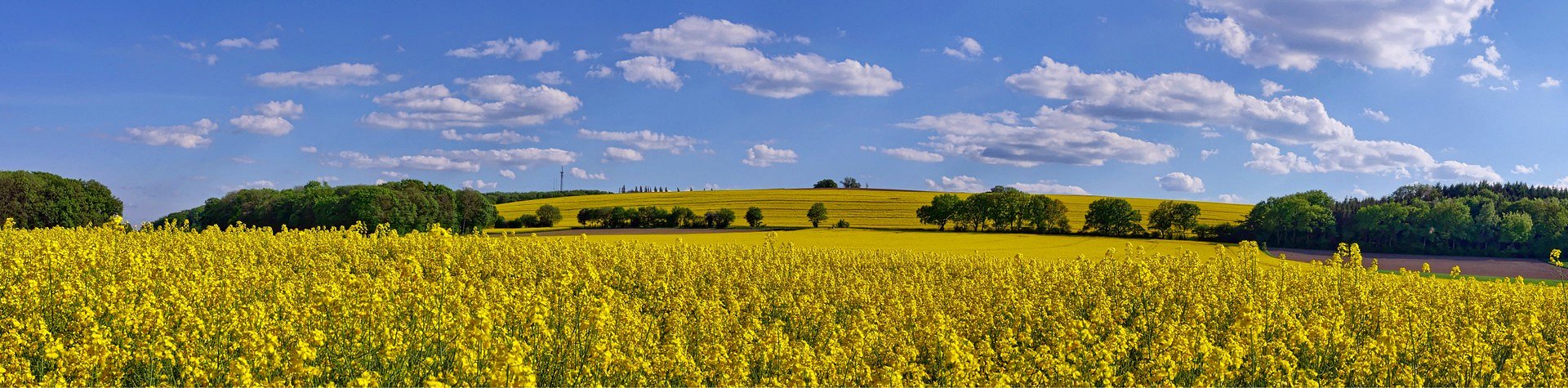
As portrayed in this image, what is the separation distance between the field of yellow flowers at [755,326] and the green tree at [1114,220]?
50.2 m

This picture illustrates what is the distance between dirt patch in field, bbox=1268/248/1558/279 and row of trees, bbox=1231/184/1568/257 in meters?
2.62

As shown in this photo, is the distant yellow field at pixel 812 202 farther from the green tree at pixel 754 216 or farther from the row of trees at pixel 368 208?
the row of trees at pixel 368 208

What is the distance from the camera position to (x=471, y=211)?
67938 mm

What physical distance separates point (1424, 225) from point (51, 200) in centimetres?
9820

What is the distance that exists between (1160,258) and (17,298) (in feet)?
55.5

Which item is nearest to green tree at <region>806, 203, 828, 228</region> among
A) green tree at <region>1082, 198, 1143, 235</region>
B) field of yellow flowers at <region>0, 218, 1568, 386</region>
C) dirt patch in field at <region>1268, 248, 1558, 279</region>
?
green tree at <region>1082, 198, 1143, 235</region>

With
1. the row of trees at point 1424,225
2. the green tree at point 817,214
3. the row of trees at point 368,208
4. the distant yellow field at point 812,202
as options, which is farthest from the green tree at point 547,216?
the row of trees at point 1424,225

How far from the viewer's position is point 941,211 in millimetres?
69625

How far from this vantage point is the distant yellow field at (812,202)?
262 feet

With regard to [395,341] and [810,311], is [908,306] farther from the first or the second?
[395,341]

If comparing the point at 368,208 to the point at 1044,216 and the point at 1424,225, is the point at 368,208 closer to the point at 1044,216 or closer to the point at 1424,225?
the point at 1044,216

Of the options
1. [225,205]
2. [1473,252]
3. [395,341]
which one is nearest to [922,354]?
[395,341]

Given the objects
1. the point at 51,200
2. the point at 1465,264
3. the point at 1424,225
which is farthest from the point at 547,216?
the point at 1424,225

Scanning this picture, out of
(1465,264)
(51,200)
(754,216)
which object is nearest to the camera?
(1465,264)
